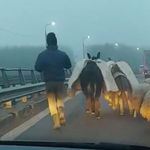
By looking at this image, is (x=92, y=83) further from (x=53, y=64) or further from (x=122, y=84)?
(x=53, y=64)

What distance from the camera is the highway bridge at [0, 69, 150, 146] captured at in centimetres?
750

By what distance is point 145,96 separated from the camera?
8992mm

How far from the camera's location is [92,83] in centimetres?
1110

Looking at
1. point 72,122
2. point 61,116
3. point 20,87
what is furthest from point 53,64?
point 20,87

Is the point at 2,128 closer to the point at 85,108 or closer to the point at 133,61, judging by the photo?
the point at 85,108

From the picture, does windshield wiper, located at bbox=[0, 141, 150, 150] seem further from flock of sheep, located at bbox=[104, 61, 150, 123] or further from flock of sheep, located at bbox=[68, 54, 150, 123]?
flock of sheep, located at bbox=[68, 54, 150, 123]

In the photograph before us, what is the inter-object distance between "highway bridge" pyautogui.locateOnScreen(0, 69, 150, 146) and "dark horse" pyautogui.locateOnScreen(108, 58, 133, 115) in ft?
1.21

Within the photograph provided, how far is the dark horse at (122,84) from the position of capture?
36.2ft

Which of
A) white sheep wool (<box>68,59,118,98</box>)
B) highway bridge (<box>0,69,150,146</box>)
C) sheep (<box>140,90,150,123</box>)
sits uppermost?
white sheep wool (<box>68,59,118,98</box>)

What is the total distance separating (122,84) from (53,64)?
2.73 m

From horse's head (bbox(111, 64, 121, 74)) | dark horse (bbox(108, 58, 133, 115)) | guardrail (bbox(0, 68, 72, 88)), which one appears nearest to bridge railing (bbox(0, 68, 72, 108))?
guardrail (bbox(0, 68, 72, 88))

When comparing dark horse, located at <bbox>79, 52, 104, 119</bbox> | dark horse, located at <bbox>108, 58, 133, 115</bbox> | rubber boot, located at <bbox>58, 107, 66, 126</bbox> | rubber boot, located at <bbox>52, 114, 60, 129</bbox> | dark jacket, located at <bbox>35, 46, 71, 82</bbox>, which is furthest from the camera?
dark horse, located at <bbox>108, 58, 133, 115</bbox>

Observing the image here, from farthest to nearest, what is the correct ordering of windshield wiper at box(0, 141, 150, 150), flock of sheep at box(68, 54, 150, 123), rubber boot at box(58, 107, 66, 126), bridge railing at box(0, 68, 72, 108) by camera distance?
bridge railing at box(0, 68, 72, 108) → flock of sheep at box(68, 54, 150, 123) → rubber boot at box(58, 107, 66, 126) → windshield wiper at box(0, 141, 150, 150)

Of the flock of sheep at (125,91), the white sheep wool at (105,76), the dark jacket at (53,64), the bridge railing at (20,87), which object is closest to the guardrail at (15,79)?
the bridge railing at (20,87)
